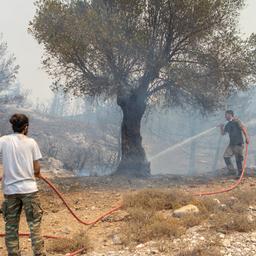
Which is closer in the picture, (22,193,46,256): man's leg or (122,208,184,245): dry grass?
(22,193,46,256): man's leg

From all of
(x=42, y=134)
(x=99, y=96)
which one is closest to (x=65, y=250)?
(x=99, y=96)

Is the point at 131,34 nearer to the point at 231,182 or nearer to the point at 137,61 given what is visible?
the point at 137,61

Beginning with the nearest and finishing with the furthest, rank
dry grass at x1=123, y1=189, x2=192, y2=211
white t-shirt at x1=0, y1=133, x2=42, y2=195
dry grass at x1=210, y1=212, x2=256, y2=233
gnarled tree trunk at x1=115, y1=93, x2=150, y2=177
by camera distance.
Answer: white t-shirt at x1=0, y1=133, x2=42, y2=195 → dry grass at x1=210, y1=212, x2=256, y2=233 → dry grass at x1=123, y1=189, x2=192, y2=211 → gnarled tree trunk at x1=115, y1=93, x2=150, y2=177

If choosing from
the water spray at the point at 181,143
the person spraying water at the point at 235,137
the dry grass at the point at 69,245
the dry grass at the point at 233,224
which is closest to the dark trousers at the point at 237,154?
the person spraying water at the point at 235,137

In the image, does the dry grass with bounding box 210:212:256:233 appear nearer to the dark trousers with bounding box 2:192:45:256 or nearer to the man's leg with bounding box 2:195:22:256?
the dark trousers with bounding box 2:192:45:256

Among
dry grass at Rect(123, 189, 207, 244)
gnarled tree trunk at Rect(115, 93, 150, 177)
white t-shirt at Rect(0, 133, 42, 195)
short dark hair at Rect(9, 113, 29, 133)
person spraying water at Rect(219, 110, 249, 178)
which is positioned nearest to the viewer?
white t-shirt at Rect(0, 133, 42, 195)

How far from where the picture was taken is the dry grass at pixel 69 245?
567 cm

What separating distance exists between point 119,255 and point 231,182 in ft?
22.3

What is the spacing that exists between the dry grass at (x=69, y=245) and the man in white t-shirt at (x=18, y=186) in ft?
2.38

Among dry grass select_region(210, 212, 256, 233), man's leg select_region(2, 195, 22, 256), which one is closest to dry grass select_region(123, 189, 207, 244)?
dry grass select_region(210, 212, 256, 233)

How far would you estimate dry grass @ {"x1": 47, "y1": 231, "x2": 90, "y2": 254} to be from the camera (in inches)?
223

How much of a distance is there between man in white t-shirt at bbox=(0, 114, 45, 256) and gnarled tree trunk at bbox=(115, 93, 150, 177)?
872 centimetres

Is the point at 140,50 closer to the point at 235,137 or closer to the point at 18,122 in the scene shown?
the point at 235,137

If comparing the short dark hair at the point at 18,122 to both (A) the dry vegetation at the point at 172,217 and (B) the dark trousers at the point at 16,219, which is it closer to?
(B) the dark trousers at the point at 16,219
